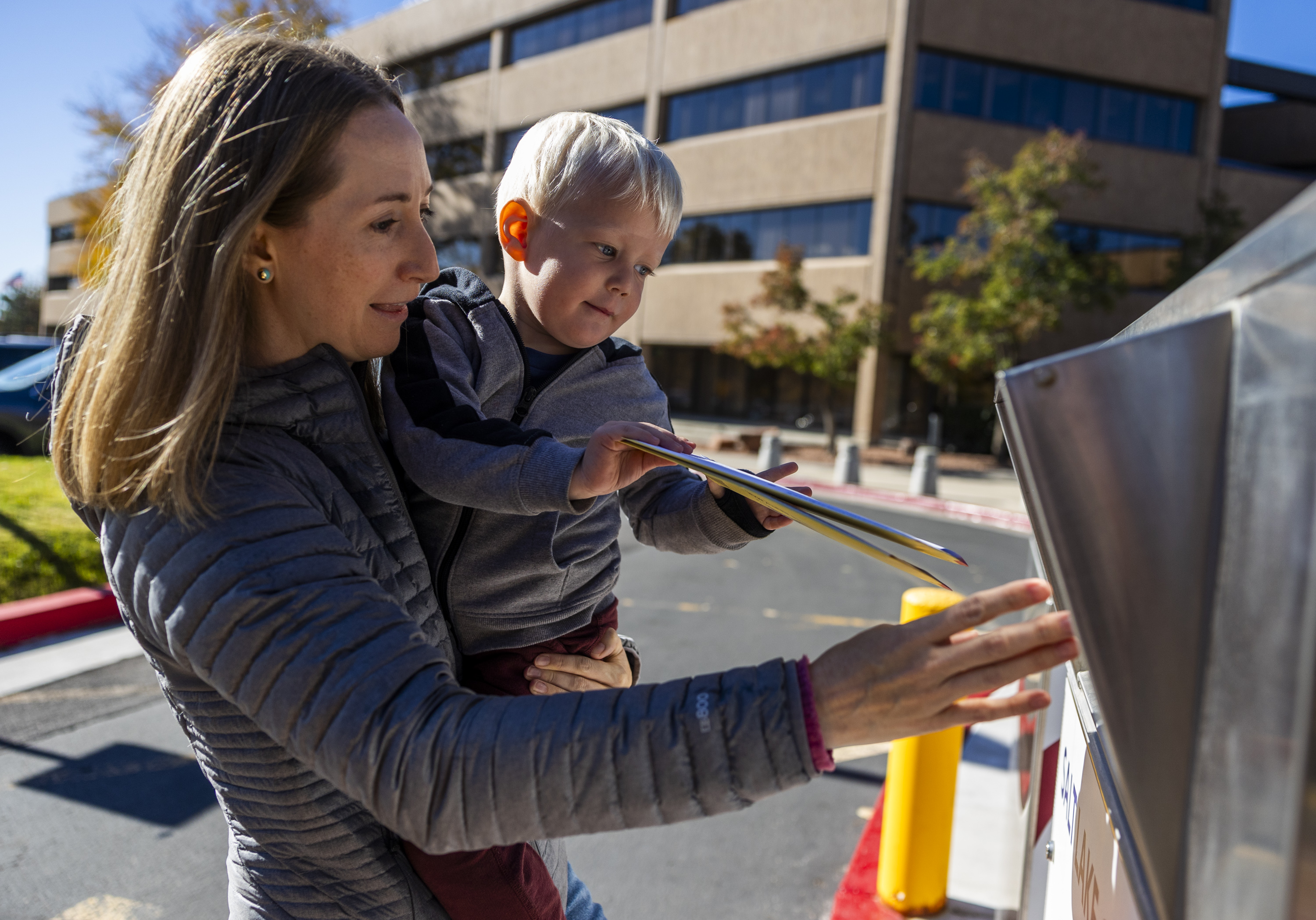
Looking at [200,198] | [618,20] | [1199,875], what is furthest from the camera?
[618,20]

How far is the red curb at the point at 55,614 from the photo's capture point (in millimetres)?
5426

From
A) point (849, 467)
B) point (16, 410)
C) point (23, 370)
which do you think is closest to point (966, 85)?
point (849, 467)

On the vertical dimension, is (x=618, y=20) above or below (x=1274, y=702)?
above

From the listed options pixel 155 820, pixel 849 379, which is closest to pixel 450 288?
pixel 155 820

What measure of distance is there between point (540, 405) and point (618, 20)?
Answer: 28.5 meters

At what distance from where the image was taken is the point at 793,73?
933 inches

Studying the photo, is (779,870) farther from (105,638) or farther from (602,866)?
(105,638)

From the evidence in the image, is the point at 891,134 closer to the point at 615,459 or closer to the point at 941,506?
the point at 941,506

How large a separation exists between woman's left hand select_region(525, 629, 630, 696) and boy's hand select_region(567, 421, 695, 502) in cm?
40

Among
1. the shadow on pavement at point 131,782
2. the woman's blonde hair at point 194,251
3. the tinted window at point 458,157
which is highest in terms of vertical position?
the tinted window at point 458,157

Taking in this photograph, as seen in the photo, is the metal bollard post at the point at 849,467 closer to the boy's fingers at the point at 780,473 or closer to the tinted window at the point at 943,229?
the tinted window at the point at 943,229

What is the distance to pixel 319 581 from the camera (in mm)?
1053

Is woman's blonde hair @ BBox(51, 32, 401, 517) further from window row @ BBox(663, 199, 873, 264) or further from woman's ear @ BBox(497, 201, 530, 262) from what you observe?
window row @ BBox(663, 199, 873, 264)

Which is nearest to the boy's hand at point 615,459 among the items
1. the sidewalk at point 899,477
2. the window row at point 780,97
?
the sidewalk at point 899,477
